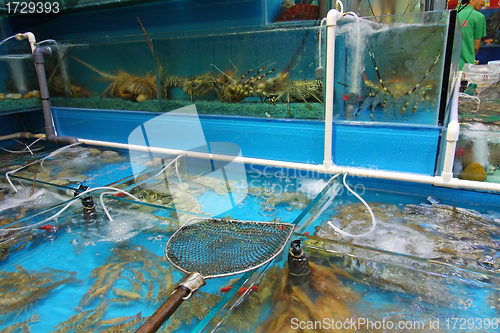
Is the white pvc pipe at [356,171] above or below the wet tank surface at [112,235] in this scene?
above

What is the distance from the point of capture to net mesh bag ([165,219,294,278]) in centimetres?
133

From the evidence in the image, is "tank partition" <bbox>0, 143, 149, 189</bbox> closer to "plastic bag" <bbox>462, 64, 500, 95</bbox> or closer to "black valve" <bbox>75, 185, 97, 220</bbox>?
"black valve" <bbox>75, 185, 97, 220</bbox>

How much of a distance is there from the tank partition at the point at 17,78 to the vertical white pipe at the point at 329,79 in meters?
3.81

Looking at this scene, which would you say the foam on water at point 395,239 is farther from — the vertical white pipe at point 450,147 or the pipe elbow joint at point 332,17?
the pipe elbow joint at point 332,17

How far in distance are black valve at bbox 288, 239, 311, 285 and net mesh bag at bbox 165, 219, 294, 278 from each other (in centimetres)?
7

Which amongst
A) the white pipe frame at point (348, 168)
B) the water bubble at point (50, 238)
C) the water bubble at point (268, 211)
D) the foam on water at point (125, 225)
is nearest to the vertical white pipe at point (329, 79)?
the white pipe frame at point (348, 168)

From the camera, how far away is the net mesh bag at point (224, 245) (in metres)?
1.33

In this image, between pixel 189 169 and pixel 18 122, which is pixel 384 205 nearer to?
pixel 189 169

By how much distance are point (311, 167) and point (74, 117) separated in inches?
133

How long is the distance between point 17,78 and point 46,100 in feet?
1.39

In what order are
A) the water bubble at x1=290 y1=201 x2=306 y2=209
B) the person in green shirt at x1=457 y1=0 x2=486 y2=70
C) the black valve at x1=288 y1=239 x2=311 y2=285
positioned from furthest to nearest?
the person in green shirt at x1=457 y1=0 x2=486 y2=70 → the water bubble at x1=290 y1=201 x2=306 y2=209 → the black valve at x1=288 y1=239 x2=311 y2=285

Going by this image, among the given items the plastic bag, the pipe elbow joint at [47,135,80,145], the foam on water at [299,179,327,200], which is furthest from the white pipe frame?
the pipe elbow joint at [47,135,80,145]

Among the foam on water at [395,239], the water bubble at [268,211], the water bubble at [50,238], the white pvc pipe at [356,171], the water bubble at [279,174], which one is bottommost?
the water bubble at [268,211]

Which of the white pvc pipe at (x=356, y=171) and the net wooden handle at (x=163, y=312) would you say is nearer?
the net wooden handle at (x=163, y=312)
